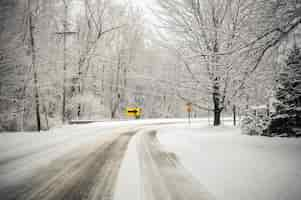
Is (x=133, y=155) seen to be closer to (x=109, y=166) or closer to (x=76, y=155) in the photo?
(x=109, y=166)

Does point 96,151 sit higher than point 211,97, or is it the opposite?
point 211,97

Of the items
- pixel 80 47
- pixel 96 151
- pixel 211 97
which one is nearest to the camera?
pixel 96 151

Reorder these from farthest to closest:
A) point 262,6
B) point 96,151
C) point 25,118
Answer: point 25,118
point 96,151
point 262,6

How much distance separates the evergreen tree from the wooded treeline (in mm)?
610

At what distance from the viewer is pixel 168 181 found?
4.51 meters

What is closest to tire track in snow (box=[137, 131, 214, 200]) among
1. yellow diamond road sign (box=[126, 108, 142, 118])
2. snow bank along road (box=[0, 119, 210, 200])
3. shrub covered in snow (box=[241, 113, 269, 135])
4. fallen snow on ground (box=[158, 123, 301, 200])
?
snow bank along road (box=[0, 119, 210, 200])

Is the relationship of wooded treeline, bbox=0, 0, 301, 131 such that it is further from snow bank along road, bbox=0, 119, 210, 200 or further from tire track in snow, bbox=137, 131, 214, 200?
snow bank along road, bbox=0, 119, 210, 200

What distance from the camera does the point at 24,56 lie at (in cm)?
1440

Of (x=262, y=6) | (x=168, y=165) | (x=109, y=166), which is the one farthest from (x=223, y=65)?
(x=109, y=166)

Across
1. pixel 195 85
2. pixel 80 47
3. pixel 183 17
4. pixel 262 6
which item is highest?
pixel 80 47

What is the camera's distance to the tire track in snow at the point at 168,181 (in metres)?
3.78

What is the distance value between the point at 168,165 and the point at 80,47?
74.8ft

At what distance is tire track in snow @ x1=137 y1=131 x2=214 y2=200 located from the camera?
12.4 feet

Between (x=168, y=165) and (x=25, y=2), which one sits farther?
(x=25, y=2)
